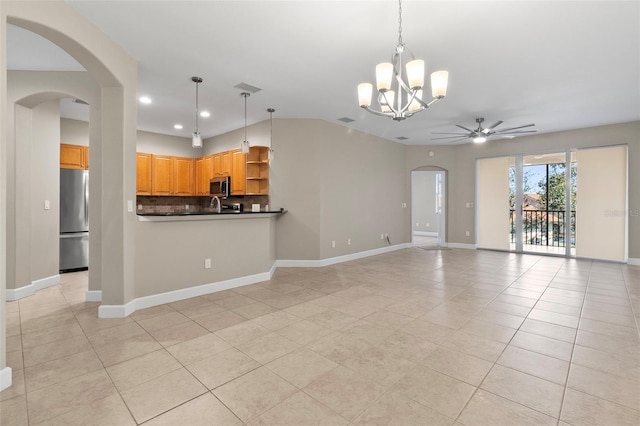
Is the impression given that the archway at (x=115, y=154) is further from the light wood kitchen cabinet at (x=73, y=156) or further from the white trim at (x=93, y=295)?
the light wood kitchen cabinet at (x=73, y=156)

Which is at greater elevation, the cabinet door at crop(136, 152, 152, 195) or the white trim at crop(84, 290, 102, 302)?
the cabinet door at crop(136, 152, 152, 195)

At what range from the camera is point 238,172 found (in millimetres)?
6355

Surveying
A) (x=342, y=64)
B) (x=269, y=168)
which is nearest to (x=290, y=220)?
(x=269, y=168)

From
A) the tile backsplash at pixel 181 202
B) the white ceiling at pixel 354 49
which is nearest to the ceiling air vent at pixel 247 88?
the white ceiling at pixel 354 49

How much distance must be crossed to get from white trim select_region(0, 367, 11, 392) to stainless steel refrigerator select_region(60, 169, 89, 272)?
4110 millimetres

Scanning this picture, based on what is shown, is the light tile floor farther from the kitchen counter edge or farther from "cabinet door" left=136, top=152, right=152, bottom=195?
"cabinet door" left=136, top=152, right=152, bottom=195

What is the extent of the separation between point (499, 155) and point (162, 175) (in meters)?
8.38

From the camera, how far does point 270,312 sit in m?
3.33

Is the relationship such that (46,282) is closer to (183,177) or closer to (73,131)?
(73,131)

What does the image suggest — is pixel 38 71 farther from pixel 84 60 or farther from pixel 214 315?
pixel 214 315

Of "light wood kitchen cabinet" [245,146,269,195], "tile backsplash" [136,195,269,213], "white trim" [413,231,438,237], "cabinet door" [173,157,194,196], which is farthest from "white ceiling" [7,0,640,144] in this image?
"white trim" [413,231,438,237]

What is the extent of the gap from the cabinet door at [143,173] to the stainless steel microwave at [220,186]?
138 centimetres

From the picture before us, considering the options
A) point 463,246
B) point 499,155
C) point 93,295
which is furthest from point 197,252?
point 499,155

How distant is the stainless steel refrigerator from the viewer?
525 centimetres
